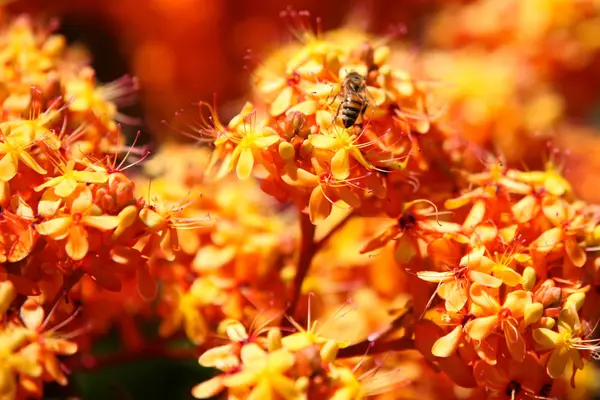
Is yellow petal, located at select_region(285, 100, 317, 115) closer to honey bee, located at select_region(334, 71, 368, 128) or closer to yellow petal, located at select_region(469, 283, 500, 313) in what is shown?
honey bee, located at select_region(334, 71, 368, 128)

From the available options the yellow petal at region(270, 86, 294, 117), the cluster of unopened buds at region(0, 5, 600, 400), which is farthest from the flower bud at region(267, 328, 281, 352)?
the yellow petal at region(270, 86, 294, 117)

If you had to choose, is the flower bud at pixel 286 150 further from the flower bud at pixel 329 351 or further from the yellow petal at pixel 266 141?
the flower bud at pixel 329 351

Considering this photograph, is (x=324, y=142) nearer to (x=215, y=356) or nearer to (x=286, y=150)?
(x=286, y=150)

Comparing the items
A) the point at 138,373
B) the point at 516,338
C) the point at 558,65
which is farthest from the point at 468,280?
the point at 558,65

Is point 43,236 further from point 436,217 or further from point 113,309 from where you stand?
point 436,217

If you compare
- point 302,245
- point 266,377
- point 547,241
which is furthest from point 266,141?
point 547,241

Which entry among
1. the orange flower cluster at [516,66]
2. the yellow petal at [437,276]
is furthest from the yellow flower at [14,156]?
the orange flower cluster at [516,66]
